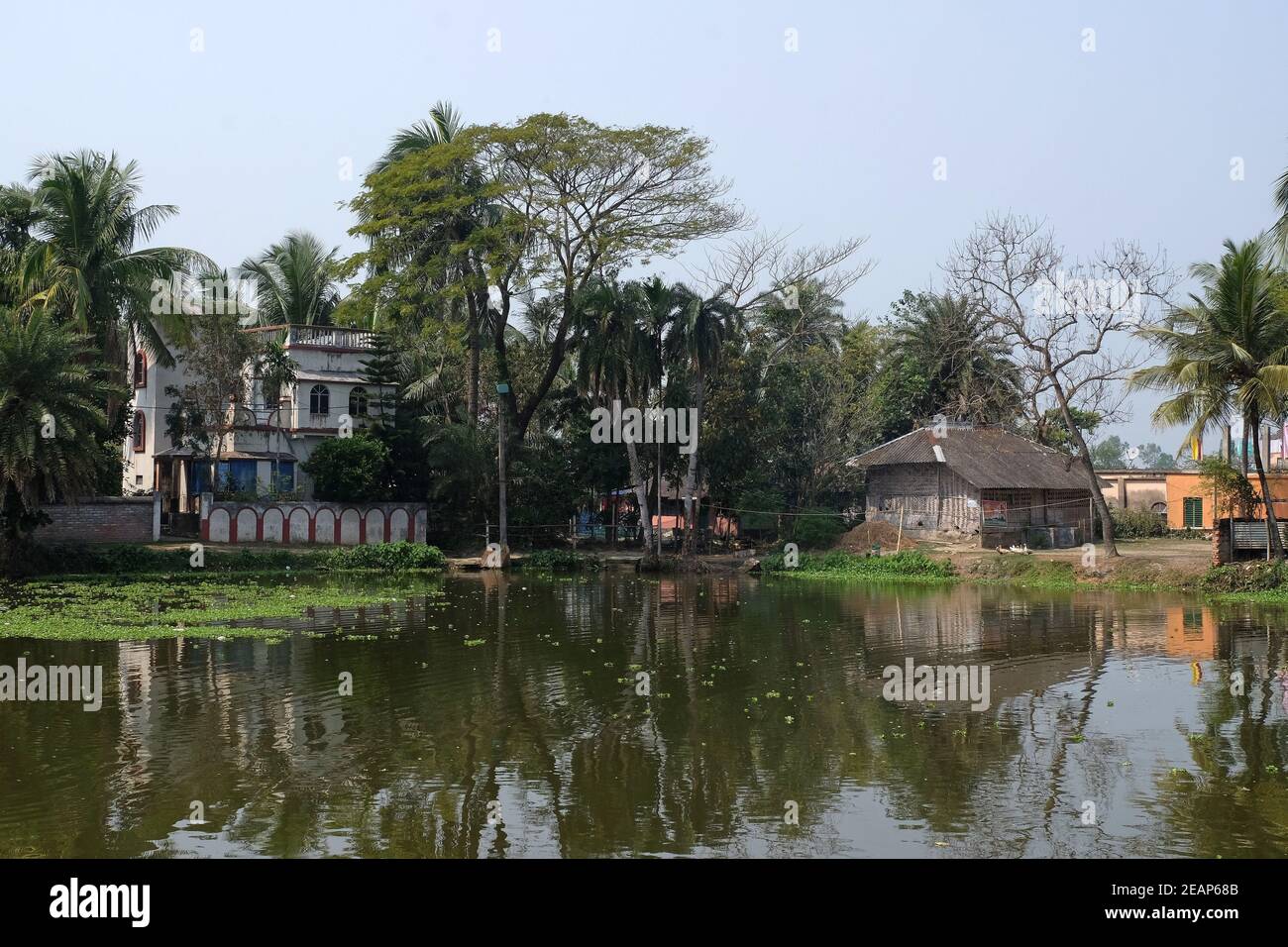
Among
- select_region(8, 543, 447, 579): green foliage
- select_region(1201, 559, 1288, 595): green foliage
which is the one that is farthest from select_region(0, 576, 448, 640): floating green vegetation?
select_region(1201, 559, 1288, 595): green foliage

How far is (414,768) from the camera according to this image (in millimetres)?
13188

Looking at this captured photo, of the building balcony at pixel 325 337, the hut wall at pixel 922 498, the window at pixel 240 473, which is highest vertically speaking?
the building balcony at pixel 325 337

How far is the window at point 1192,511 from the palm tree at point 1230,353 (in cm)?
2174

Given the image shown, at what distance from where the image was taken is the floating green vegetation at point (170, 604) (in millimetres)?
23045

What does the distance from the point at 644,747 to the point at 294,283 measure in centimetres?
4655

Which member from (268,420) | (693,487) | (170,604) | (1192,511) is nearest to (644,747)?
(170,604)

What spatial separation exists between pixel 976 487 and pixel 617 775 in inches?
1324

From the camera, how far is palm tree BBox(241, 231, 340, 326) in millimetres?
56531

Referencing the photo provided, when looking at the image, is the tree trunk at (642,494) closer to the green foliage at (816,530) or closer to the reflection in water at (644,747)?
the green foliage at (816,530)

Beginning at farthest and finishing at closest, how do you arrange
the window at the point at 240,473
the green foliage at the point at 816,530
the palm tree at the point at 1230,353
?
the window at the point at 240,473 → the green foliage at the point at 816,530 → the palm tree at the point at 1230,353

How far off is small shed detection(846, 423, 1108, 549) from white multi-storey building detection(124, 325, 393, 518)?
1976 centimetres

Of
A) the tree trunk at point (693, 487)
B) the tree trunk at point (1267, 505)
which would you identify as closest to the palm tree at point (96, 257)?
the tree trunk at point (693, 487)

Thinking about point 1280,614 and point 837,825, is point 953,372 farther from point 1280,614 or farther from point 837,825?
point 837,825

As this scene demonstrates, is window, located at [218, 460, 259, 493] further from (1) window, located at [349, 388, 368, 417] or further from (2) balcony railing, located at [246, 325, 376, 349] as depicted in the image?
(2) balcony railing, located at [246, 325, 376, 349]
